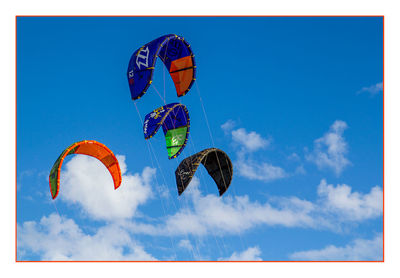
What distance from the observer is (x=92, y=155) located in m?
35.2

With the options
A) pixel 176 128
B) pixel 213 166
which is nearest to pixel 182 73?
pixel 176 128

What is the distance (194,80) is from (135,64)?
4595 millimetres

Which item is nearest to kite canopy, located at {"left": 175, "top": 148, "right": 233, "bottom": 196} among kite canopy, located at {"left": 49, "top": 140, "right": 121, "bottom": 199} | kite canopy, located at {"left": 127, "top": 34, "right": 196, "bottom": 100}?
kite canopy, located at {"left": 49, "top": 140, "right": 121, "bottom": 199}

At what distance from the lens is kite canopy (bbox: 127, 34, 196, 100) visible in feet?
107

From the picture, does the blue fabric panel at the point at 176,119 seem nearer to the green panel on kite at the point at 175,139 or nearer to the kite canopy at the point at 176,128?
the kite canopy at the point at 176,128

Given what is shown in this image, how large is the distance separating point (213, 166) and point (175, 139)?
9.90ft

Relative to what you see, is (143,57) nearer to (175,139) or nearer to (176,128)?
(176,128)

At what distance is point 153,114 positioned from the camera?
3631cm

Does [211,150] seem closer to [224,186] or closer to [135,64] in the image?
[224,186]

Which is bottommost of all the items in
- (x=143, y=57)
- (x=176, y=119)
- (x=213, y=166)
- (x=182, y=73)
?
(x=213, y=166)

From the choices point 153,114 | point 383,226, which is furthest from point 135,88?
point 383,226

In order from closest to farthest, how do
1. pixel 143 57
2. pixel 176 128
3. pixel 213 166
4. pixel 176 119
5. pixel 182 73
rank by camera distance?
pixel 143 57, pixel 182 73, pixel 176 119, pixel 213 166, pixel 176 128

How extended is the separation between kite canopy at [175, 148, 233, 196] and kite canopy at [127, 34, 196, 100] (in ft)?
14.0

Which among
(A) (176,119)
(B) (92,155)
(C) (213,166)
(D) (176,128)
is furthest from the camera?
(D) (176,128)
